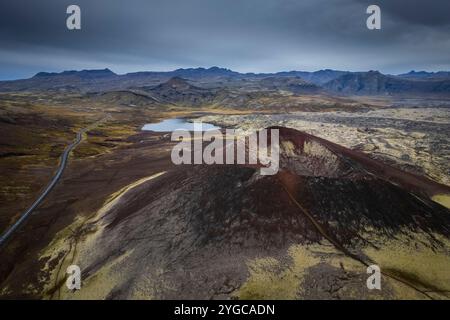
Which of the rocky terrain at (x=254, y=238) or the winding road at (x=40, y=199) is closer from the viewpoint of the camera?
the rocky terrain at (x=254, y=238)

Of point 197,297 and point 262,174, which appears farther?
point 262,174

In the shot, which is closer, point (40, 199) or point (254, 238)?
point (254, 238)

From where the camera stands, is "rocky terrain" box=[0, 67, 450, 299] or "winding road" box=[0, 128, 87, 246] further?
"winding road" box=[0, 128, 87, 246]

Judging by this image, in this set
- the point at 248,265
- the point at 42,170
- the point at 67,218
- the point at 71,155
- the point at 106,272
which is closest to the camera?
the point at 248,265

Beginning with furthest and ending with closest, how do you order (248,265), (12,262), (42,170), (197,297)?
(42,170), (12,262), (248,265), (197,297)

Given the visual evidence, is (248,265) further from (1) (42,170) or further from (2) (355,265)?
(1) (42,170)

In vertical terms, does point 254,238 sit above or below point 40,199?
above

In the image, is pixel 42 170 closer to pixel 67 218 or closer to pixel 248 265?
pixel 67 218
